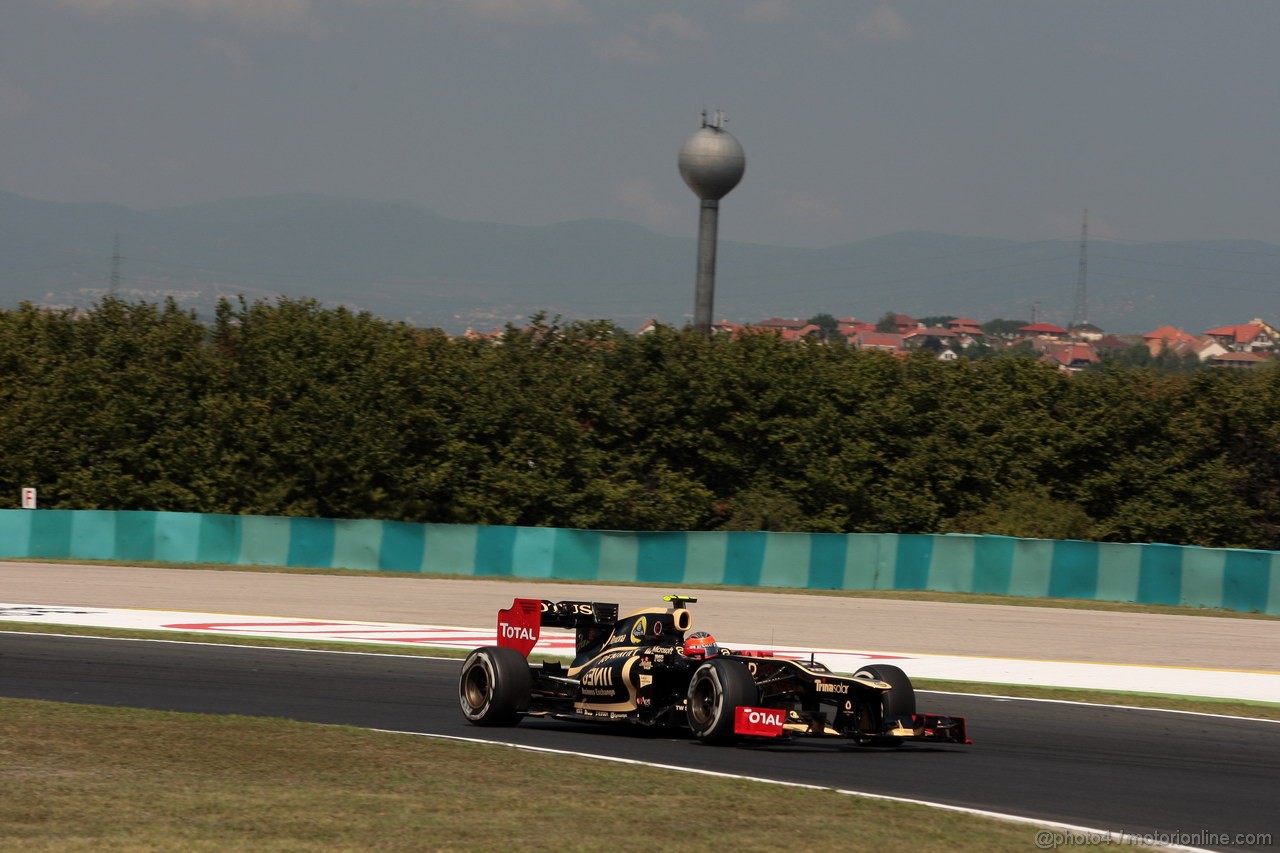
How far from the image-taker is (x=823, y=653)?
71.5 feet

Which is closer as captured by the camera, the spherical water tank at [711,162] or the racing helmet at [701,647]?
the racing helmet at [701,647]

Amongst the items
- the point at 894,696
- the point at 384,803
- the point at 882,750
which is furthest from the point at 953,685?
the point at 384,803

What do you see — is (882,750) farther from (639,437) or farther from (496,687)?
(639,437)

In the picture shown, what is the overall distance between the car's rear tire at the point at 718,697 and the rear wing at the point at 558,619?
1849mm

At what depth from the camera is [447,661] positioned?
19.9 meters

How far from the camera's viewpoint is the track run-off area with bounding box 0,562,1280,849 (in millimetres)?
11234

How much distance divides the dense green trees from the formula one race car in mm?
26939

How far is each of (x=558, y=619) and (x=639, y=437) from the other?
98.2 feet

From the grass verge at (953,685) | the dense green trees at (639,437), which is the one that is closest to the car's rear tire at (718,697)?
the grass verge at (953,685)

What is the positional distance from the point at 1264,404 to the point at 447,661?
30799 mm

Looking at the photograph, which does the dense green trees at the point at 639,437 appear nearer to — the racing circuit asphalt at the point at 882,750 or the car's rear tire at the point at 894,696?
the racing circuit asphalt at the point at 882,750

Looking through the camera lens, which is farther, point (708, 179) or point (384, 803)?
point (708, 179)

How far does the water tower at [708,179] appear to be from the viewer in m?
64.4

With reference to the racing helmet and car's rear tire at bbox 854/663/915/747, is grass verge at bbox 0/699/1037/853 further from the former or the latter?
car's rear tire at bbox 854/663/915/747
